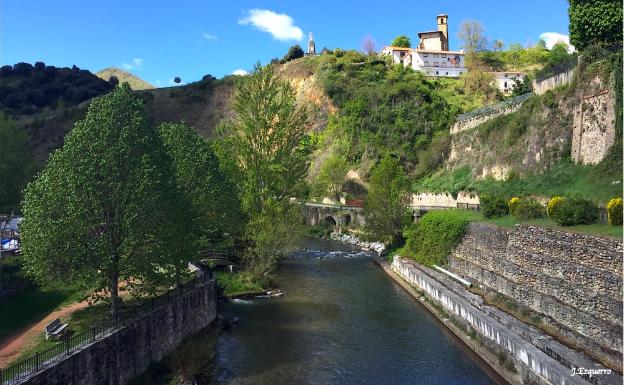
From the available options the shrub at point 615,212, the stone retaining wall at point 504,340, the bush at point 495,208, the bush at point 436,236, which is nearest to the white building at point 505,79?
the bush at point 436,236

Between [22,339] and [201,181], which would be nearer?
[22,339]

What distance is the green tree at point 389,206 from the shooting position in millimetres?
50156

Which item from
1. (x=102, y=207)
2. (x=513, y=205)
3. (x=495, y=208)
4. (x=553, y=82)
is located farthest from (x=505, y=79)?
(x=102, y=207)

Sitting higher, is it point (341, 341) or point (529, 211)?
point (529, 211)

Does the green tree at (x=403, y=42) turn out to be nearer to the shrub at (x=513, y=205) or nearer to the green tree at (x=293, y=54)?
the green tree at (x=293, y=54)

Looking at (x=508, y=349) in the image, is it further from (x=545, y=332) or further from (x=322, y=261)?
(x=322, y=261)

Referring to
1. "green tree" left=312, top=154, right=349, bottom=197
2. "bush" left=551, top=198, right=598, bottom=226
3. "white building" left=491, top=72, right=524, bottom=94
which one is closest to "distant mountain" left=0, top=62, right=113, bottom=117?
"green tree" left=312, top=154, right=349, bottom=197

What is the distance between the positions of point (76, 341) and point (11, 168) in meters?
36.7

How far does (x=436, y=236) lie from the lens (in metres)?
40.4

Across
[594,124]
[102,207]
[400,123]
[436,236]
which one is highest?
[400,123]

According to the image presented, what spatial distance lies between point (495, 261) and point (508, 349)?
10.4 metres

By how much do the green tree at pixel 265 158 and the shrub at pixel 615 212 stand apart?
23071 millimetres

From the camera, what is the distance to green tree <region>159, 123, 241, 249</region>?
31297mm

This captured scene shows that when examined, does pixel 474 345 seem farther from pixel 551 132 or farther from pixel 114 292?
pixel 551 132
